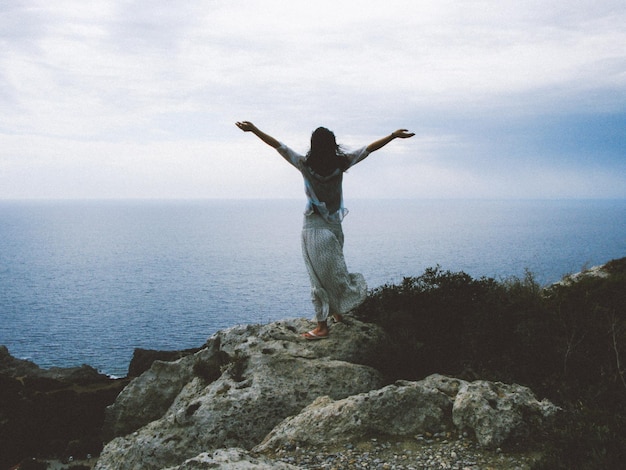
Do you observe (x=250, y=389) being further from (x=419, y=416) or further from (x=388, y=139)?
(x=388, y=139)

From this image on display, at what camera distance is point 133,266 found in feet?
378

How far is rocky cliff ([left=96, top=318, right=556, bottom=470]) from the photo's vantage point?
5887mm

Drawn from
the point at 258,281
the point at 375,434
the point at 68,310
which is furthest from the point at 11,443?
the point at 258,281

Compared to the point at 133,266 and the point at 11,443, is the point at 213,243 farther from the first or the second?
the point at 11,443

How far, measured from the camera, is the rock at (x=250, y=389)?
7.71 metres

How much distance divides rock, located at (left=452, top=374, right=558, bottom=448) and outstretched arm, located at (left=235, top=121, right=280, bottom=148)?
5.19 m

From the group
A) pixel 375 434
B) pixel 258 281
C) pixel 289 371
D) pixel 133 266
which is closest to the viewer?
pixel 375 434

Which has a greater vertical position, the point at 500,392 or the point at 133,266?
the point at 500,392

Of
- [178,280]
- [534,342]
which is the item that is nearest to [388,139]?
[534,342]

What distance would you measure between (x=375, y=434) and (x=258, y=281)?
81.9 m

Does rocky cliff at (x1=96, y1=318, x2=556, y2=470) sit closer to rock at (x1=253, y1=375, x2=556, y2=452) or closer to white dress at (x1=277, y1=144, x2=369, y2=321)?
rock at (x1=253, y1=375, x2=556, y2=452)

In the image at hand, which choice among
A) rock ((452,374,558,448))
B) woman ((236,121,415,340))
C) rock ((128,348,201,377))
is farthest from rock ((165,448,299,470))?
rock ((128,348,201,377))

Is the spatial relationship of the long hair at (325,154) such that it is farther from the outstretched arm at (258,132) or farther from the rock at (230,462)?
the rock at (230,462)

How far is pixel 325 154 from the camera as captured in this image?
893cm
